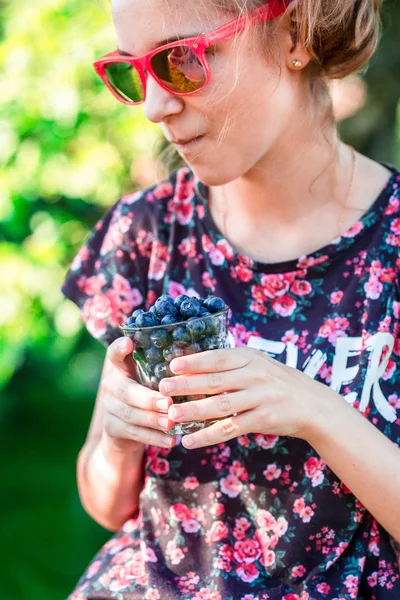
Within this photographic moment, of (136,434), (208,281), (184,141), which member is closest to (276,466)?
(136,434)

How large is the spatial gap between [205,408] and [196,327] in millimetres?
143

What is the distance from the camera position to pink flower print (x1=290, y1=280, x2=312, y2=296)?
181 centimetres

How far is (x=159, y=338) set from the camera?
1396 mm

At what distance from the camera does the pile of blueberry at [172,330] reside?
138cm

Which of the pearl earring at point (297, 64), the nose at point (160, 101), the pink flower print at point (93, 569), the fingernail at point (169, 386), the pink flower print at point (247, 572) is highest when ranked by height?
the pearl earring at point (297, 64)

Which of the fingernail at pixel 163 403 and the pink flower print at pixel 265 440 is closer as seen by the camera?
the fingernail at pixel 163 403

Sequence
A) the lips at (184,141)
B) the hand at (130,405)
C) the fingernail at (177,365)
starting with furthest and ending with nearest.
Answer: the lips at (184,141) < the hand at (130,405) < the fingernail at (177,365)

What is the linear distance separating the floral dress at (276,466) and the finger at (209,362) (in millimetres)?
371

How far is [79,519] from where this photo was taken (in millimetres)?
3643

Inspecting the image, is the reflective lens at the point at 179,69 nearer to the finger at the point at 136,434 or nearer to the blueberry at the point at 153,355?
the blueberry at the point at 153,355

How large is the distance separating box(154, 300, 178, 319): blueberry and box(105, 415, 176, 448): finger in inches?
9.9

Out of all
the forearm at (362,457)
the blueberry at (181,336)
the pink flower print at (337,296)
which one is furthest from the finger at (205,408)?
the pink flower print at (337,296)

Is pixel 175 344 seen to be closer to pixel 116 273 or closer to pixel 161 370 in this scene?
pixel 161 370

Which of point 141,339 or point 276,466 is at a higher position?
point 141,339
